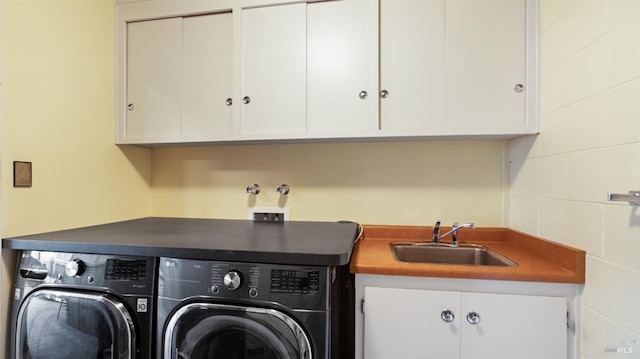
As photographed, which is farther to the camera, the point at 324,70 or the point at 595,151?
the point at 324,70

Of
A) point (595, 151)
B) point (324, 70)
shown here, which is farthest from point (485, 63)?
point (324, 70)

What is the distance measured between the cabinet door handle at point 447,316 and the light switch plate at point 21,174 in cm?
179

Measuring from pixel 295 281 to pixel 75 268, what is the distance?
86cm

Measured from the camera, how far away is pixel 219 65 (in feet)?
5.10

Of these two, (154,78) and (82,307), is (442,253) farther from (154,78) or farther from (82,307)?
(154,78)

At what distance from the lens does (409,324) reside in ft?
3.57

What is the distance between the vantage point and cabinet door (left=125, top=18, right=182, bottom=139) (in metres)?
1.60

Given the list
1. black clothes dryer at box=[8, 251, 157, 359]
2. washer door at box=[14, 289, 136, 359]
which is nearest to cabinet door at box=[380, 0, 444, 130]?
black clothes dryer at box=[8, 251, 157, 359]

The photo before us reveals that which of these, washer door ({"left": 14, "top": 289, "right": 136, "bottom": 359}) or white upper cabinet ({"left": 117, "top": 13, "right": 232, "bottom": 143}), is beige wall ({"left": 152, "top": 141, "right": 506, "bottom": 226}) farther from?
washer door ({"left": 14, "top": 289, "right": 136, "bottom": 359})

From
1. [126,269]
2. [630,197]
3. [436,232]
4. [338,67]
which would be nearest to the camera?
[630,197]

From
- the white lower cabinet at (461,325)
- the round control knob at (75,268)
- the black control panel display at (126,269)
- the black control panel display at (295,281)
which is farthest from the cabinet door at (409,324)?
the round control knob at (75,268)

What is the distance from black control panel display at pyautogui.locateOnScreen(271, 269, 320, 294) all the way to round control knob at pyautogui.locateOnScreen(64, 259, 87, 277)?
2.48 ft

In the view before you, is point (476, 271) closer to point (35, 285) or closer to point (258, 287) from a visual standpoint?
point (258, 287)

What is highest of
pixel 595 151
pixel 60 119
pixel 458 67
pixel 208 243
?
pixel 458 67
